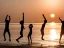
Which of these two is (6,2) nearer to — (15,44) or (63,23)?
(15,44)

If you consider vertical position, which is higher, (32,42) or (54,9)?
(54,9)

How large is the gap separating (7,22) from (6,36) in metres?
0.12

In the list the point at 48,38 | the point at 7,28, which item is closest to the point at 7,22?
the point at 7,28

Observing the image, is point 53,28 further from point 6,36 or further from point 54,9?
point 6,36

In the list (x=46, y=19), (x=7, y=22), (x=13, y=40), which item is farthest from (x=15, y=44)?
(x=46, y=19)

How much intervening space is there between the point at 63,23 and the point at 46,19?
0.48 ft

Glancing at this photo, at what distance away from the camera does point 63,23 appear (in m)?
2.23

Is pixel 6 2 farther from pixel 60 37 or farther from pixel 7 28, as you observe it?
pixel 60 37

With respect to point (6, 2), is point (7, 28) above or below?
below

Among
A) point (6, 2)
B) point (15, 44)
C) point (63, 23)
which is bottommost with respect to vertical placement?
point (15, 44)

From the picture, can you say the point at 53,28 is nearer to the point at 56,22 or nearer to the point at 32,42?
the point at 56,22

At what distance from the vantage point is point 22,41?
2217 mm

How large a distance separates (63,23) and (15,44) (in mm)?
439

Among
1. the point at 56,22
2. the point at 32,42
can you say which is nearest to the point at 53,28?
the point at 56,22
